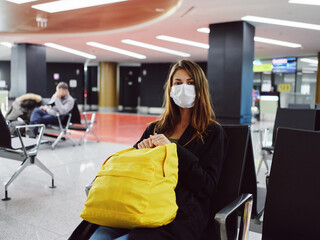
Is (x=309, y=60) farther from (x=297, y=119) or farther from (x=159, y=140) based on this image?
(x=159, y=140)

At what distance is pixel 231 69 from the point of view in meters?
7.65

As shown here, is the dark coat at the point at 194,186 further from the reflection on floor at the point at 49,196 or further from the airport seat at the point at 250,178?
the reflection on floor at the point at 49,196

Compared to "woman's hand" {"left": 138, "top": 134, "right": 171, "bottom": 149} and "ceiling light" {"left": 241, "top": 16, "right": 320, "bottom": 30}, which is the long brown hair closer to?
"woman's hand" {"left": 138, "top": 134, "right": 171, "bottom": 149}

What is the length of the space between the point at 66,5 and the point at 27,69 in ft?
19.4

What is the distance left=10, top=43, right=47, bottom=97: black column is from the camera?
1209cm

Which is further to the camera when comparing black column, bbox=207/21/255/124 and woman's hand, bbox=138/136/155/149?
black column, bbox=207/21/255/124

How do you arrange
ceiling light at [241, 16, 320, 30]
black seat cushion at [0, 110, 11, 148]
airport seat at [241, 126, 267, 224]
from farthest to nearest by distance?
ceiling light at [241, 16, 320, 30] < black seat cushion at [0, 110, 11, 148] < airport seat at [241, 126, 267, 224]

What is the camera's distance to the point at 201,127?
1.72 meters

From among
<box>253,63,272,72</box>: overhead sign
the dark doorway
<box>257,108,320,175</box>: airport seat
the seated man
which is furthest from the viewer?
the dark doorway

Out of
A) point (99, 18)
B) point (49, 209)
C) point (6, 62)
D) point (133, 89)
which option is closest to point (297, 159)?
point (49, 209)

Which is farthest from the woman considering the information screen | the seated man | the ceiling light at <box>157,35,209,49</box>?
the information screen

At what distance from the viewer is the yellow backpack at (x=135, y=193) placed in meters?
1.27

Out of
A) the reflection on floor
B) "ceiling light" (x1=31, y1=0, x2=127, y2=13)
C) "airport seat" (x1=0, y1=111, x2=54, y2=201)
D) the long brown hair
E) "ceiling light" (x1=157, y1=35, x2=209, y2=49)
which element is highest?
"ceiling light" (x1=31, y1=0, x2=127, y2=13)

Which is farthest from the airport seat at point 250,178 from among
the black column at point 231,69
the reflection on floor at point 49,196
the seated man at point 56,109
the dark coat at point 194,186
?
the black column at point 231,69
